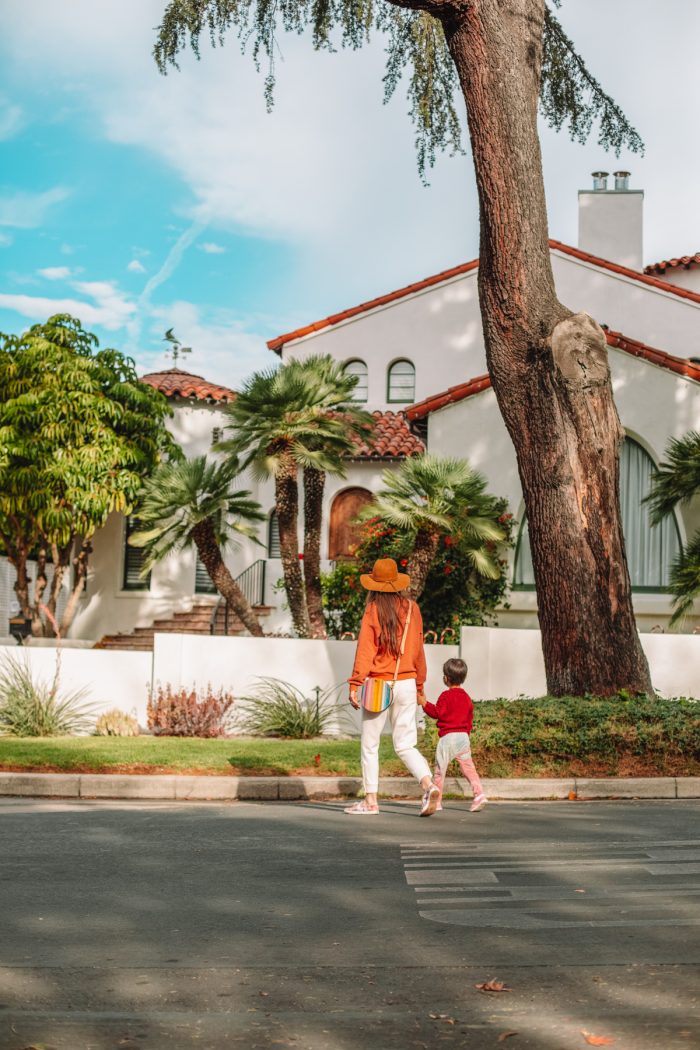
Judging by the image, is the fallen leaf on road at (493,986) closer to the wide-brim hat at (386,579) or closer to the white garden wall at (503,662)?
the wide-brim hat at (386,579)

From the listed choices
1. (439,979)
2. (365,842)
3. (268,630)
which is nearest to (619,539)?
(365,842)

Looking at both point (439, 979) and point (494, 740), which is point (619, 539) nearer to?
point (494, 740)

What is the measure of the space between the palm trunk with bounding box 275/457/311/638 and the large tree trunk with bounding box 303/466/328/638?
0.17 m

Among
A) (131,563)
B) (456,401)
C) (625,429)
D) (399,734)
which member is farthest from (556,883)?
(131,563)

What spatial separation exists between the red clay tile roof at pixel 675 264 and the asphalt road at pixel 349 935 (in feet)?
88.1

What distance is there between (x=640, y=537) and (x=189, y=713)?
871cm

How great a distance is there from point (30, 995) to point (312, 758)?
7.91 m

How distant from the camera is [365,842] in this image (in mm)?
8180

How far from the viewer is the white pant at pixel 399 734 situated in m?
9.33

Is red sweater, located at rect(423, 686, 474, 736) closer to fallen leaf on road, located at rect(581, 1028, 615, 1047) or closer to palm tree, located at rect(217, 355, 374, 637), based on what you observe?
fallen leaf on road, located at rect(581, 1028, 615, 1047)

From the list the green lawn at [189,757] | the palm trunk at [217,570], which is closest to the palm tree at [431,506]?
the palm trunk at [217,570]

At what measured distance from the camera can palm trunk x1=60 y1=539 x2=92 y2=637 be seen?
24469mm

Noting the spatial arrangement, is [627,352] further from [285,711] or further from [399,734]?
[399,734]

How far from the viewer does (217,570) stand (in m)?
18.6
